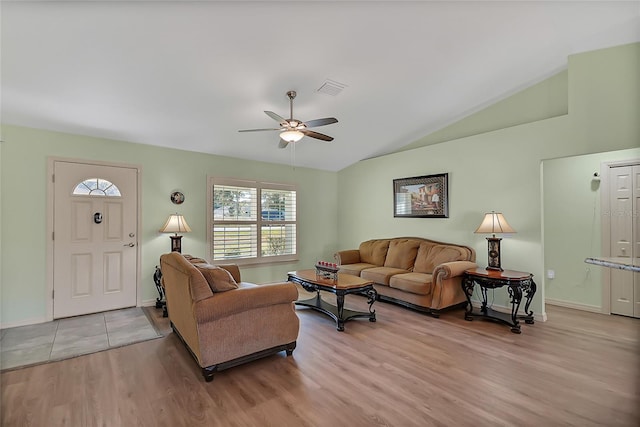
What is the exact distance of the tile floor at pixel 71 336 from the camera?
295 centimetres

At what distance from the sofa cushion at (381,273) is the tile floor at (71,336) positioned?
301 centimetres

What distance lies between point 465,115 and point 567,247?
2.49 meters

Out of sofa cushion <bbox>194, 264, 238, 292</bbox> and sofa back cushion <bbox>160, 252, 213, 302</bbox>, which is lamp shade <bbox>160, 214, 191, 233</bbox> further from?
sofa cushion <bbox>194, 264, 238, 292</bbox>

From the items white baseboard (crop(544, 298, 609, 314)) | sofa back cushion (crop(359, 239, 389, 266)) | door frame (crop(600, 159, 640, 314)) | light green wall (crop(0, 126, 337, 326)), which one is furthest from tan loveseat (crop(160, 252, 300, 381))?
door frame (crop(600, 159, 640, 314))

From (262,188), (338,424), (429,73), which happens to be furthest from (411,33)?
(262,188)

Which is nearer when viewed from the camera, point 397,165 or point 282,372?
point 282,372

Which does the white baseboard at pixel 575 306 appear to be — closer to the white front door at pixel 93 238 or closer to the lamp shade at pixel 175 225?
the lamp shade at pixel 175 225

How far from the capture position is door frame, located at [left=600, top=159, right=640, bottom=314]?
4133mm

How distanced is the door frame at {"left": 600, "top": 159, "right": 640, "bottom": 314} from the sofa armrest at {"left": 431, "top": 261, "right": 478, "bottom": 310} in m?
1.79

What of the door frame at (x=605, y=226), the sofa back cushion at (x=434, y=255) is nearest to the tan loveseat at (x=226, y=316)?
the sofa back cushion at (x=434, y=255)

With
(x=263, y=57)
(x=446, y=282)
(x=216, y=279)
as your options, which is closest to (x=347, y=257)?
(x=446, y=282)

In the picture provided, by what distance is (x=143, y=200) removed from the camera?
4586mm

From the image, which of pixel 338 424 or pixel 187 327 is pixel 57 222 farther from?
pixel 338 424

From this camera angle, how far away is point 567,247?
4.50 m
